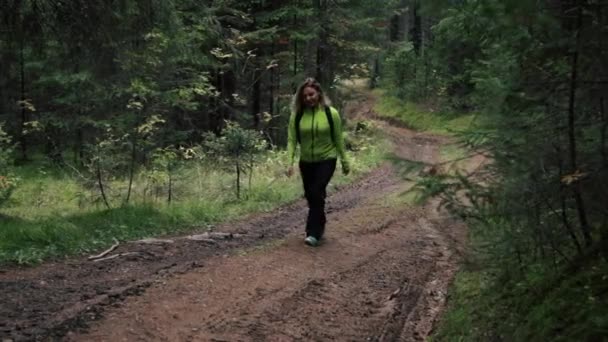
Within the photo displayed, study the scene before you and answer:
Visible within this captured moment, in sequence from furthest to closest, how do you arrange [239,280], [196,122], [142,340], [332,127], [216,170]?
[196,122]
[216,170]
[332,127]
[239,280]
[142,340]

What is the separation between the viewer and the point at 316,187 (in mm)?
8016

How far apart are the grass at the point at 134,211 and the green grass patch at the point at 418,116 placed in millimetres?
12783

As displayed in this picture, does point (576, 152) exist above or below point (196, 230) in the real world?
above

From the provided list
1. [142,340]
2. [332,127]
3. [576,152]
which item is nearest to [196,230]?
[332,127]

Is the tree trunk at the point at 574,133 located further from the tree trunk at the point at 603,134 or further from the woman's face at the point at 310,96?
the woman's face at the point at 310,96

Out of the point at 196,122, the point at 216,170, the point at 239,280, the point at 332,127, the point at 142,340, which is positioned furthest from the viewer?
the point at 196,122

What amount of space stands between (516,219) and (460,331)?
1100 mm

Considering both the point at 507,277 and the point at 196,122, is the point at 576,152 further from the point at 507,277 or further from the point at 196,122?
the point at 196,122

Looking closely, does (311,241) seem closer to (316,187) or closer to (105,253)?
(316,187)

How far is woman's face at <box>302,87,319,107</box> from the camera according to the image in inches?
308

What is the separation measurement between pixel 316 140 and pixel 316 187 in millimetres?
653

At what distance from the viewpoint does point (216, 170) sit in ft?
46.2

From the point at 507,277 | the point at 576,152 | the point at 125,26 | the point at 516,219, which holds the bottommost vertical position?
the point at 507,277

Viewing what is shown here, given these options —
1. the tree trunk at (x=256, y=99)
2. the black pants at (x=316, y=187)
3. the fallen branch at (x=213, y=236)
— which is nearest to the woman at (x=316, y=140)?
the black pants at (x=316, y=187)
